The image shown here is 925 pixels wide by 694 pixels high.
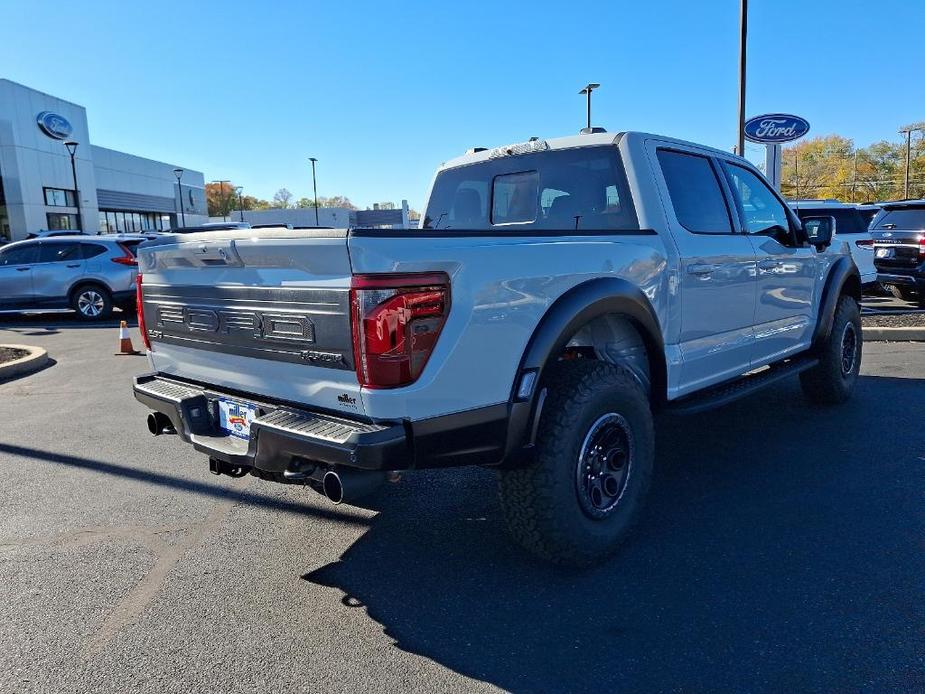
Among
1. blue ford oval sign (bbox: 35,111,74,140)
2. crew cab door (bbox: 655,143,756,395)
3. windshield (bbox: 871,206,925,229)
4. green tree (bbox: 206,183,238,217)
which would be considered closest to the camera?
crew cab door (bbox: 655,143,756,395)

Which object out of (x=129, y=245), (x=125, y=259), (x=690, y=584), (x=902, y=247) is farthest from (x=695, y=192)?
(x=129, y=245)

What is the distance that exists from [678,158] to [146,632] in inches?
147

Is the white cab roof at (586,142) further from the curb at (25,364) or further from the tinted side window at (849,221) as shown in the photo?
the tinted side window at (849,221)

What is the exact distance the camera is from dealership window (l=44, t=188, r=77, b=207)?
42125mm

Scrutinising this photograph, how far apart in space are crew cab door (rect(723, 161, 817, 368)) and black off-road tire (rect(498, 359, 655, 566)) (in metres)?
1.92

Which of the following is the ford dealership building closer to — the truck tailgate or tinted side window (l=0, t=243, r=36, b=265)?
tinted side window (l=0, t=243, r=36, b=265)

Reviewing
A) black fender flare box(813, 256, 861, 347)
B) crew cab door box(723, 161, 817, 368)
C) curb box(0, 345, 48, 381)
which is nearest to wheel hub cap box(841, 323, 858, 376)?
black fender flare box(813, 256, 861, 347)

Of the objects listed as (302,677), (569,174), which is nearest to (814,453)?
(569,174)

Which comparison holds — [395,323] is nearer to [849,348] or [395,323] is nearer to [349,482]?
[349,482]

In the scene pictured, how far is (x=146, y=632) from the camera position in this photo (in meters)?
2.70

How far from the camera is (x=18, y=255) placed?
41.9 feet

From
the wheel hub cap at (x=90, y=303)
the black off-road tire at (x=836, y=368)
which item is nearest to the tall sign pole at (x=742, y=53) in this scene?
the black off-road tire at (x=836, y=368)

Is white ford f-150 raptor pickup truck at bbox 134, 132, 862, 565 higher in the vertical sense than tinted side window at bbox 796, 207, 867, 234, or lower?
lower

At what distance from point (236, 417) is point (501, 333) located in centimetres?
128
